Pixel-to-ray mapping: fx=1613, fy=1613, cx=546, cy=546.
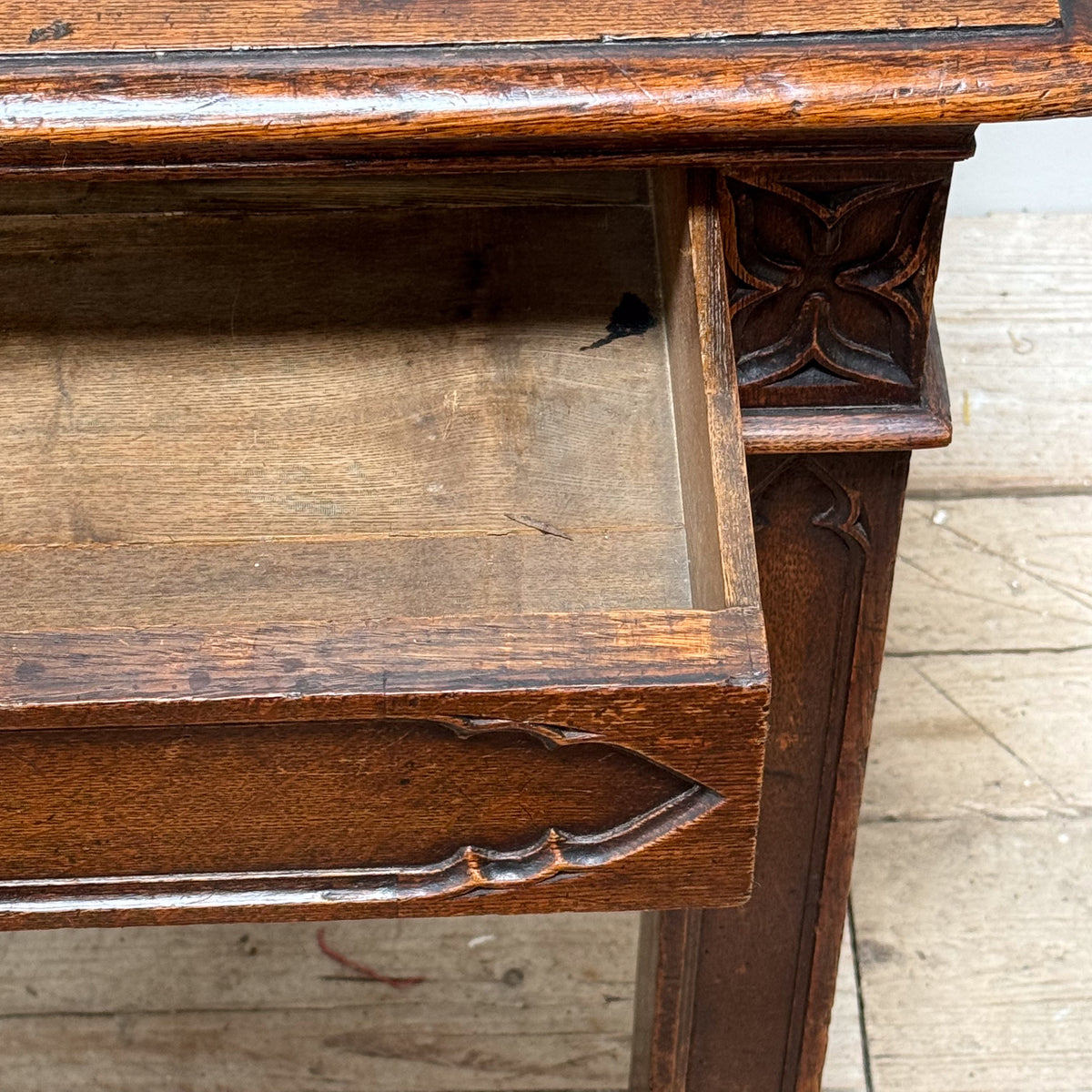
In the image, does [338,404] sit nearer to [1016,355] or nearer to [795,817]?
[795,817]

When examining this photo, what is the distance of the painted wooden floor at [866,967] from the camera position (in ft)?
3.82

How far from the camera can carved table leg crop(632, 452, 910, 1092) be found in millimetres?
794

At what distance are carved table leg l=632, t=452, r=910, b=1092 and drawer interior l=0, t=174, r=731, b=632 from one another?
0.32ft

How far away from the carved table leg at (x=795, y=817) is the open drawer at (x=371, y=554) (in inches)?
4.0

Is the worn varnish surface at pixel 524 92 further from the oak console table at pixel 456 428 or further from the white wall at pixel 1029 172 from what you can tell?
the white wall at pixel 1029 172

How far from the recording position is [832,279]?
698 millimetres

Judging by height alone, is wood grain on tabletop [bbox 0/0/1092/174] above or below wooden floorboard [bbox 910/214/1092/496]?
above

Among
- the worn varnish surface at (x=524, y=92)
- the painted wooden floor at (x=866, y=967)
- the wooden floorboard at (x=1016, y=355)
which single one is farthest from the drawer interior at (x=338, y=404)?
the wooden floorboard at (x=1016, y=355)

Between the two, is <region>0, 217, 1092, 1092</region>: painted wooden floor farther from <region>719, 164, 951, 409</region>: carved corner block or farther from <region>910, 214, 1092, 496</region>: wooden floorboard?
<region>719, 164, 951, 409</region>: carved corner block

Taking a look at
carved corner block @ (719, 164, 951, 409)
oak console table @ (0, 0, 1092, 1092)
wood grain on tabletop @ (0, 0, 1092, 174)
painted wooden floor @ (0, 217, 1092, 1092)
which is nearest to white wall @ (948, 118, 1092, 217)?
painted wooden floor @ (0, 217, 1092, 1092)

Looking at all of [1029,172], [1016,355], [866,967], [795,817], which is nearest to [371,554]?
[795,817]

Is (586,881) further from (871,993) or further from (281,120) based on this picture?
(871,993)

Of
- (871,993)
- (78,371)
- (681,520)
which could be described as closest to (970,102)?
(681,520)

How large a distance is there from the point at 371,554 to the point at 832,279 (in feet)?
0.77
